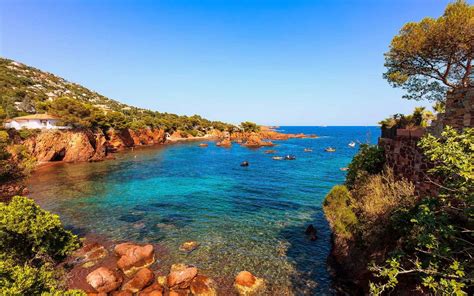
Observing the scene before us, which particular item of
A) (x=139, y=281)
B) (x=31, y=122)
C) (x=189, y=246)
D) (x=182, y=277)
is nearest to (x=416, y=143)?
(x=182, y=277)

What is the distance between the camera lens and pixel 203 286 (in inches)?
492

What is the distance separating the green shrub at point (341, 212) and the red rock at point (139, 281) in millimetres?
11330

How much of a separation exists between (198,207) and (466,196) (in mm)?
22733

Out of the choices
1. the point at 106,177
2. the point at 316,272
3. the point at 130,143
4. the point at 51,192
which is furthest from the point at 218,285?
the point at 130,143

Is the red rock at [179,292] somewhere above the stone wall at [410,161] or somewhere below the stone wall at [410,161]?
below

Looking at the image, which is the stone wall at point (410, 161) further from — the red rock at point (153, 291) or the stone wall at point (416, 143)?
the red rock at point (153, 291)

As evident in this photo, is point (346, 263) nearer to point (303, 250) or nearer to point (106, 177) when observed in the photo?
point (303, 250)

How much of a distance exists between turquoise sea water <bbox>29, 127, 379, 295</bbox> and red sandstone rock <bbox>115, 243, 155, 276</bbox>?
3.71ft

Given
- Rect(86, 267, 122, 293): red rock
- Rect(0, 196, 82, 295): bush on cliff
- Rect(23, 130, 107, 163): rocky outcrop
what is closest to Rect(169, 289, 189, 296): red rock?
Rect(86, 267, 122, 293): red rock

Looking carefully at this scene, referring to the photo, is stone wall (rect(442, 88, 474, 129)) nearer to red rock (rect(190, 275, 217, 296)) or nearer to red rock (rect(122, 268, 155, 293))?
red rock (rect(190, 275, 217, 296))

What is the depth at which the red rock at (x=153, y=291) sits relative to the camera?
38.9 ft

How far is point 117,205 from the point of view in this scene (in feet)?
83.9

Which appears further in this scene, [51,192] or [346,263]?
[51,192]

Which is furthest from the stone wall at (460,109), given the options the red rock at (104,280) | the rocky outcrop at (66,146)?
the rocky outcrop at (66,146)
